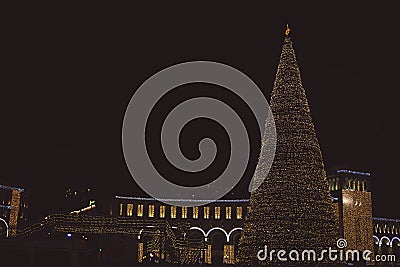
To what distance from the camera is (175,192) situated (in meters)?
82.9

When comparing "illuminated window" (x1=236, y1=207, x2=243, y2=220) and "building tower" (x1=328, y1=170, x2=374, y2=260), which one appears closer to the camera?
"building tower" (x1=328, y1=170, x2=374, y2=260)

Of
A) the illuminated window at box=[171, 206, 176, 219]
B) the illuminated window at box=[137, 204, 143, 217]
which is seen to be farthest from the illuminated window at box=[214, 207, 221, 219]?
the illuminated window at box=[137, 204, 143, 217]

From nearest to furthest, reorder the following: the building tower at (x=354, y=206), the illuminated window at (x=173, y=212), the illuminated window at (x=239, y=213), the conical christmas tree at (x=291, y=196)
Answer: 1. the conical christmas tree at (x=291, y=196)
2. the building tower at (x=354, y=206)
3. the illuminated window at (x=173, y=212)
4. the illuminated window at (x=239, y=213)

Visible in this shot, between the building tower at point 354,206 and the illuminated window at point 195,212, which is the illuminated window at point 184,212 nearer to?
the illuminated window at point 195,212

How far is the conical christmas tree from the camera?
33938mm

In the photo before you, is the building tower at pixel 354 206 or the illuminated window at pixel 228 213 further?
the illuminated window at pixel 228 213

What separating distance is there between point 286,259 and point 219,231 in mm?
45137

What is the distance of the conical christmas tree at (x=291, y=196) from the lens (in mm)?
33938

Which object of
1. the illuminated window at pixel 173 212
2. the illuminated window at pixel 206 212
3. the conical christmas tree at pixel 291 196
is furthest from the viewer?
the illuminated window at pixel 206 212

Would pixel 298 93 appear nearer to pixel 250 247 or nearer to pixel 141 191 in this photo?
pixel 250 247

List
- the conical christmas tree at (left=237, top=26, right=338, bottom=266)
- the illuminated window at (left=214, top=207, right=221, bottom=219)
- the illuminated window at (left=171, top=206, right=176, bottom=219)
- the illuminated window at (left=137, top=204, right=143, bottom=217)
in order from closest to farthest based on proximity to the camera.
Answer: the conical christmas tree at (left=237, top=26, right=338, bottom=266) < the illuminated window at (left=137, top=204, right=143, bottom=217) < the illuminated window at (left=171, top=206, right=176, bottom=219) < the illuminated window at (left=214, top=207, right=221, bottom=219)

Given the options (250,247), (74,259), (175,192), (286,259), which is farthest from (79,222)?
(175,192)

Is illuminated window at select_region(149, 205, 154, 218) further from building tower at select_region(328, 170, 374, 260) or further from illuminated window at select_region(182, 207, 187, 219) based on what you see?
building tower at select_region(328, 170, 374, 260)

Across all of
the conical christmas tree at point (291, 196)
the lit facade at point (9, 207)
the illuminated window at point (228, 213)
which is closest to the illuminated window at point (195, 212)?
the illuminated window at point (228, 213)
